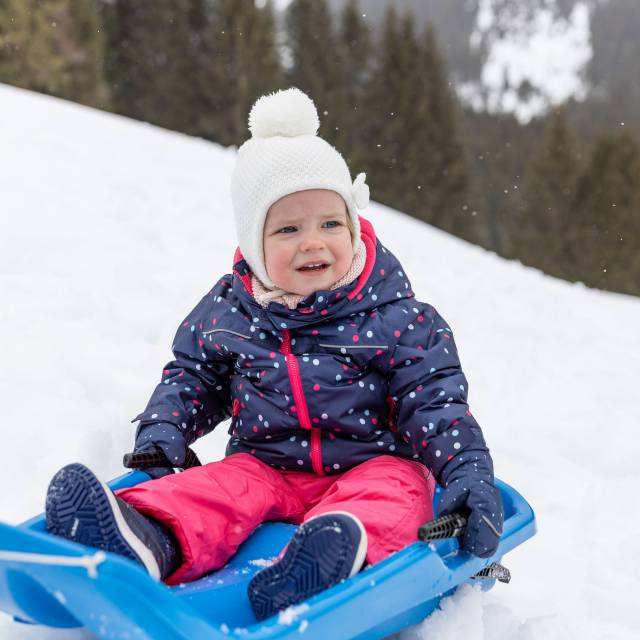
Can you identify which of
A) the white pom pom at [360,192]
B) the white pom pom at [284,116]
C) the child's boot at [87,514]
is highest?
the white pom pom at [284,116]

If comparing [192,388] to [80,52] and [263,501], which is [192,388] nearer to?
[263,501]

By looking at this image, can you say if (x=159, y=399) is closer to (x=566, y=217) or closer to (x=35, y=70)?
(x=35, y=70)

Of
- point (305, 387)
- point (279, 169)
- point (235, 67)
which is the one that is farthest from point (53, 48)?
point (305, 387)

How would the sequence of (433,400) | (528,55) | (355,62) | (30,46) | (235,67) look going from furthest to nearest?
(528,55)
(355,62)
(235,67)
(30,46)
(433,400)

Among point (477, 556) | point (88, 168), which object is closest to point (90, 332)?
point (477, 556)

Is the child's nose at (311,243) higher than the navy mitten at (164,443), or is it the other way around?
the child's nose at (311,243)

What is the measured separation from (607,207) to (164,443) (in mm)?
18664

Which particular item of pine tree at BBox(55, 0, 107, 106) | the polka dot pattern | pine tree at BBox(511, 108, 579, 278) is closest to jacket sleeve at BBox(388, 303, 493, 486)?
the polka dot pattern

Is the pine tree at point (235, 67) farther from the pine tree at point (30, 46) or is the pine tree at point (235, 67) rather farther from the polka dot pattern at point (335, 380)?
the polka dot pattern at point (335, 380)

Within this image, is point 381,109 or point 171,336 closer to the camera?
point 171,336

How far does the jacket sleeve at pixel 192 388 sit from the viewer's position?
1.90 meters

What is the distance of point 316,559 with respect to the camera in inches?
53.6

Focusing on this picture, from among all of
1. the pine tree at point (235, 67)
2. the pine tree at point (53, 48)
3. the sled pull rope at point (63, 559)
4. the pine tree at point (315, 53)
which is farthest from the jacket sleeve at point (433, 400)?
the pine tree at point (315, 53)

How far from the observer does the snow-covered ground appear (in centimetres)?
214
